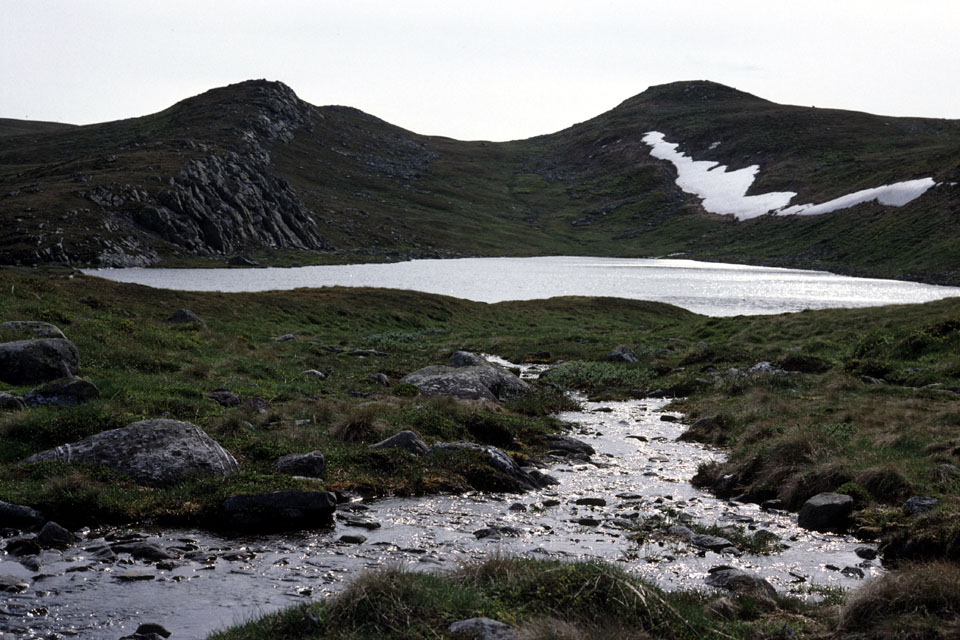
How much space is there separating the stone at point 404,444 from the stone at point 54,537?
7.79 m

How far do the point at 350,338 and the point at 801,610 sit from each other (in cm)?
3946

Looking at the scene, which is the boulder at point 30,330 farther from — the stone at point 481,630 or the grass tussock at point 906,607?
the grass tussock at point 906,607

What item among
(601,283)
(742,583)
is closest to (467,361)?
(742,583)

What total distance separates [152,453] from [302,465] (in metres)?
3.25

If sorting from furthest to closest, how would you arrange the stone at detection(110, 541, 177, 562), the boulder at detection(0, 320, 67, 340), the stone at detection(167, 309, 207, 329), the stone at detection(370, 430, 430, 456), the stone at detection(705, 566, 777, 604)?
the stone at detection(167, 309, 207, 329)
the boulder at detection(0, 320, 67, 340)
the stone at detection(370, 430, 430, 456)
the stone at detection(110, 541, 177, 562)
the stone at detection(705, 566, 777, 604)

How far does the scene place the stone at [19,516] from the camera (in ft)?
42.2

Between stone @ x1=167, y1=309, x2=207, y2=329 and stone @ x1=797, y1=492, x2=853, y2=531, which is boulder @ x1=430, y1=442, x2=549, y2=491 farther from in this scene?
stone @ x1=167, y1=309, x2=207, y2=329

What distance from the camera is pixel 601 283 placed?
113312 mm

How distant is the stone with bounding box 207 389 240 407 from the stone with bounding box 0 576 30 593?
11.0 m

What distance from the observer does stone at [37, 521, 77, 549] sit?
1234 centimetres

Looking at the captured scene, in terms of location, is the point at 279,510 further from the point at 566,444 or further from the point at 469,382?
the point at 469,382

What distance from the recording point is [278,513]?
46.7 ft

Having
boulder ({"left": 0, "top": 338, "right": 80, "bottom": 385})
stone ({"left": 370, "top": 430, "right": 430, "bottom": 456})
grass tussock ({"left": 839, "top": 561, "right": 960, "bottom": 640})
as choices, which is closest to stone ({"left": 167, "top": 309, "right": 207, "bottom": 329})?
boulder ({"left": 0, "top": 338, "right": 80, "bottom": 385})

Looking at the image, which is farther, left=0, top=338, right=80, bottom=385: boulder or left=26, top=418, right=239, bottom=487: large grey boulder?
left=0, top=338, right=80, bottom=385: boulder
